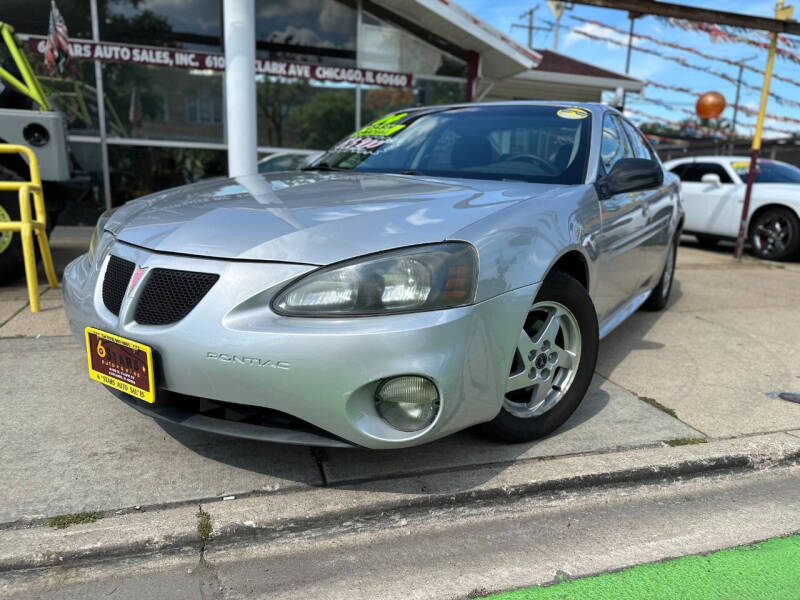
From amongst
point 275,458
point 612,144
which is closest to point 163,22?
point 612,144

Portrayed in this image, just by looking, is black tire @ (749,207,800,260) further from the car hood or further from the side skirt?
the car hood

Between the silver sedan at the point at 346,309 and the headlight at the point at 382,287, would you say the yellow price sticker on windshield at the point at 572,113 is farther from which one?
the headlight at the point at 382,287

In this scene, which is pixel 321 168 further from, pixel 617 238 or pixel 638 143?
pixel 638 143

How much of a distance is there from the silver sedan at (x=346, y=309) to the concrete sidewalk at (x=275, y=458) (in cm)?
26

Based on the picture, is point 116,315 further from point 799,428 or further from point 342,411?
point 799,428

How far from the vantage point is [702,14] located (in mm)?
7414

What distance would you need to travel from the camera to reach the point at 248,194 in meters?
2.53

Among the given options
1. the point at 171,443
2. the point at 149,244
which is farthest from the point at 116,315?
the point at 171,443

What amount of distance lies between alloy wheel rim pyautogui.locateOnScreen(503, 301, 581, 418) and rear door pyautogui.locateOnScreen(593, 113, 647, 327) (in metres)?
0.41

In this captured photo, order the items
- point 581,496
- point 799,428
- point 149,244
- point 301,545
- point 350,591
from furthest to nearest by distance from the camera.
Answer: point 799,428 → point 581,496 → point 149,244 → point 301,545 → point 350,591

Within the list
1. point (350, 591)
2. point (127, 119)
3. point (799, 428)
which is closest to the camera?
point (350, 591)

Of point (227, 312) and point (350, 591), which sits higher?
point (227, 312)

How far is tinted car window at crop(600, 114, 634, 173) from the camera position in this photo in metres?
3.12

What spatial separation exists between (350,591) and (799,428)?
2352 mm
